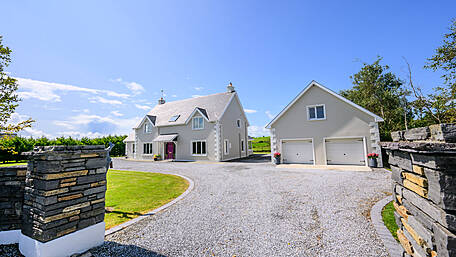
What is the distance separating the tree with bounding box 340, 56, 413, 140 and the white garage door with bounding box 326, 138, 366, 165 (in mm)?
9092

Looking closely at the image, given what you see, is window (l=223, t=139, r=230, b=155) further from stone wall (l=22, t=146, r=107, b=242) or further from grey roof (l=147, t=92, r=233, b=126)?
stone wall (l=22, t=146, r=107, b=242)

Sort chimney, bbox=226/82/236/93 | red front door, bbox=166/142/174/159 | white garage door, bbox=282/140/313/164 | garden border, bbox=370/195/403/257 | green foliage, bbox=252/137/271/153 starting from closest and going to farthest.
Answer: garden border, bbox=370/195/403/257
white garage door, bbox=282/140/313/164
red front door, bbox=166/142/174/159
chimney, bbox=226/82/236/93
green foliage, bbox=252/137/271/153

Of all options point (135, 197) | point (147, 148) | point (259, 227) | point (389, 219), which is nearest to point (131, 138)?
point (147, 148)

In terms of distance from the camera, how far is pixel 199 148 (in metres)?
22.2

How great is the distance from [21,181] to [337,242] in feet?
22.2

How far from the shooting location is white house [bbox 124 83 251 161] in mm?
21500

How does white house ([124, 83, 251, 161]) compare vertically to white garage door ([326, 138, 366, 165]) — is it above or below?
above

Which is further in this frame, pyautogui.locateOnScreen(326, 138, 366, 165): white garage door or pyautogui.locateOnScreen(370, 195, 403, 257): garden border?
pyautogui.locateOnScreen(326, 138, 366, 165): white garage door

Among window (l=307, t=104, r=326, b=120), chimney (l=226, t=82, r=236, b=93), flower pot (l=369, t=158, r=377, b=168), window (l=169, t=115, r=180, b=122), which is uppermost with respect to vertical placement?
chimney (l=226, t=82, r=236, b=93)

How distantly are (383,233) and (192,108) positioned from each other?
23323 mm

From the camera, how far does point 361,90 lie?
24266 mm

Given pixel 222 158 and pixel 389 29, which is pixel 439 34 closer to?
pixel 389 29

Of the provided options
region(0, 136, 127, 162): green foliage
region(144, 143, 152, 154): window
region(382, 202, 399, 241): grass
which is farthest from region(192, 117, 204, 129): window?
region(382, 202, 399, 241): grass

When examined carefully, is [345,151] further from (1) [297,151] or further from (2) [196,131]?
(2) [196,131]
